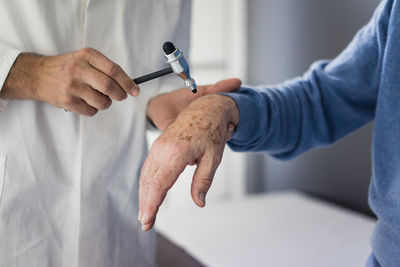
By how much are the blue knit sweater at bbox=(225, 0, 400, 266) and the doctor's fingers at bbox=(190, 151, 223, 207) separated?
0.52ft

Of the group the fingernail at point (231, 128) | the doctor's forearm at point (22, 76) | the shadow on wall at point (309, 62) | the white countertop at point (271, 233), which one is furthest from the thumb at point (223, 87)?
the shadow on wall at point (309, 62)

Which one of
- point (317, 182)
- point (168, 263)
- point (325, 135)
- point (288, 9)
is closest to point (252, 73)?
point (288, 9)

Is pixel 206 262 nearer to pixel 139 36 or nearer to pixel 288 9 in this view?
pixel 139 36

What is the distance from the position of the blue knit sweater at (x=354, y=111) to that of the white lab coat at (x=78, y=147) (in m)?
0.27

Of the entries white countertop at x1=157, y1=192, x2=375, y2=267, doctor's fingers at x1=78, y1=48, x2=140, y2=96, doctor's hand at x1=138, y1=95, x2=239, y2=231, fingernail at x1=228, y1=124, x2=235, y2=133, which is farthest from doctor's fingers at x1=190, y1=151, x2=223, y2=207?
white countertop at x1=157, y1=192, x2=375, y2=267

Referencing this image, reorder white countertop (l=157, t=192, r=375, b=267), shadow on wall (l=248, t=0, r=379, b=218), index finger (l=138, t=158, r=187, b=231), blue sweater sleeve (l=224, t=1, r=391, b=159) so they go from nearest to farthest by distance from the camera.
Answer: index finger (l=138, t=158, r=187, b=231) → blue sweater sleeve (l=224, t=1, r=391, b=159) → white countertop (l=157, t=192, r=375, b=267) → shadow on wall (l=248, t=0, r=379, b=218)

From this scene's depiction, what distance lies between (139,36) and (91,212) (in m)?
0.44

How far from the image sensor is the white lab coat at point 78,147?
2.62 feet

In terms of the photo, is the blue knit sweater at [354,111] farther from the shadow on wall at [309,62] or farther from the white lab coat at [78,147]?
the shadow on wall at [309,62]

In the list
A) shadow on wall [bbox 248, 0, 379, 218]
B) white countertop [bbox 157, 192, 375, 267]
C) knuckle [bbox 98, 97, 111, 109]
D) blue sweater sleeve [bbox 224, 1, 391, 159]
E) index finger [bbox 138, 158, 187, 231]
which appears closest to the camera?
index finger [bbox 138, 158, 187, 231]

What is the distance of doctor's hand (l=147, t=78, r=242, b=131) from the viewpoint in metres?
0.93

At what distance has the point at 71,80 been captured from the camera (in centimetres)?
71

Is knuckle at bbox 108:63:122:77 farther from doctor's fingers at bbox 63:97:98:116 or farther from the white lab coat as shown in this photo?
the white lab coat

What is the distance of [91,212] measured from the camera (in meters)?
0.90
